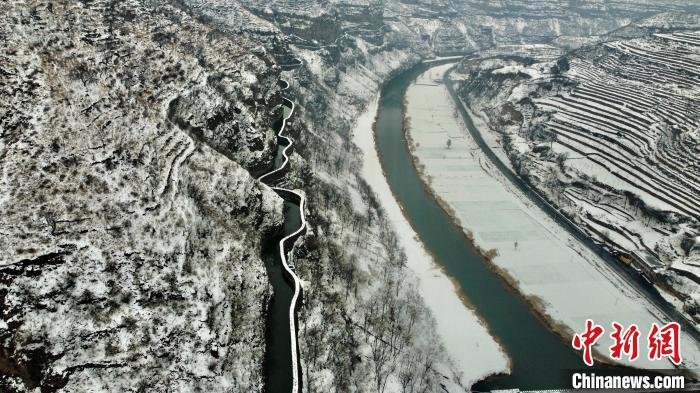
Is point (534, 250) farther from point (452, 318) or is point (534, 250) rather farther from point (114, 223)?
point (114, 223)

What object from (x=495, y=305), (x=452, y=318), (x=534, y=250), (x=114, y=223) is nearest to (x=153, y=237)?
(x=114, y=223)

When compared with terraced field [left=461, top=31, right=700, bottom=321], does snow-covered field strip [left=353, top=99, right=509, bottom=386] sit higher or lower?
lower

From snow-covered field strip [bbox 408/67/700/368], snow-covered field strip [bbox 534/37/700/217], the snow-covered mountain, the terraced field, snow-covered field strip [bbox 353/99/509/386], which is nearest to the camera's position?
the snow-covered mountain

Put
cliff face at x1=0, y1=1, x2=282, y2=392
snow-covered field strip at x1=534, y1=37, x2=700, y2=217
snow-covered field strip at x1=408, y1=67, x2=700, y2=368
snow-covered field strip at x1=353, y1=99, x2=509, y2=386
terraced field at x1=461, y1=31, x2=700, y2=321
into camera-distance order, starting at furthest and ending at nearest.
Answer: snow-covered field strip at x1=534, y1=37, x2=700, y2=217
terraced field at x1=461, y1=31, x2=700, y2=321
snow-covered field strip at x1=408, y1=67, x2=700, y2=368
snow-covered field strip at x1=353, y1=99, x2=509, y2=386
cliff face at x1=0, y1=1, x2=282, y2=392

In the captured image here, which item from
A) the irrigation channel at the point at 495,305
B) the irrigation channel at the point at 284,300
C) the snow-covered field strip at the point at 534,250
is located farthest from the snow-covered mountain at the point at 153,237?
the snow-covered field strip at the point at 534,250

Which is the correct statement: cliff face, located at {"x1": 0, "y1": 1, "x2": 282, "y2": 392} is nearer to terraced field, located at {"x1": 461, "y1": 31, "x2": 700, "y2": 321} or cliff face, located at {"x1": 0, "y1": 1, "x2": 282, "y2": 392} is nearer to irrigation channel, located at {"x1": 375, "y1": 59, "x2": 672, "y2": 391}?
irrigation channel, located at {"x1": 375, "y1": 59, "x2": 672, "y2": 391}

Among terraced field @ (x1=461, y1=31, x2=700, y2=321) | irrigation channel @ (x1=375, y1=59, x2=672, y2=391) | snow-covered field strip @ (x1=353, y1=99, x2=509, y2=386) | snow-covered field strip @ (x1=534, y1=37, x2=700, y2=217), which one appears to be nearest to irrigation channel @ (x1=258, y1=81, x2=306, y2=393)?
snow-covered field strip @ (x1=353, y1=99, x2=509, y2=386)

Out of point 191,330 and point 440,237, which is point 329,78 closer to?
point 440,237

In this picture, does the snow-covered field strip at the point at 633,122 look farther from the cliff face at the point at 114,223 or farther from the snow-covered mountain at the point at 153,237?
the cliff face at the point at 114,223
